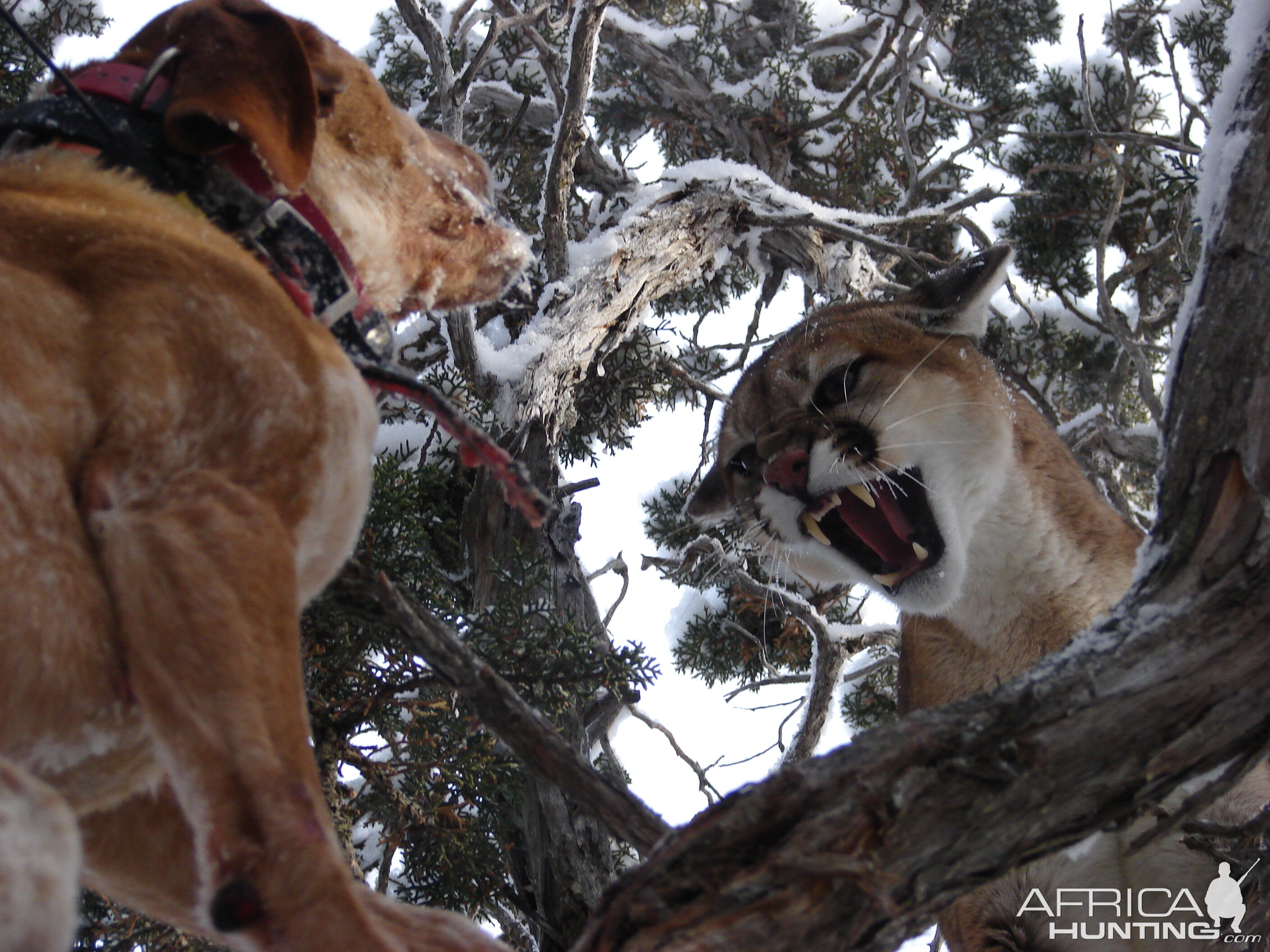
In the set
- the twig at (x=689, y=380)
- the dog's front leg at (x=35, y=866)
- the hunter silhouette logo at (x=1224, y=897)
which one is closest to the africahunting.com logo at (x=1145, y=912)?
the hunter silhouette logo at (x=1224, y=897)

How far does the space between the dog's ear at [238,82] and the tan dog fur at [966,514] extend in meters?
1.70

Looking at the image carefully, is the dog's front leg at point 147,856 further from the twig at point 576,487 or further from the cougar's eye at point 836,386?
the cougar's eye at point 836,386

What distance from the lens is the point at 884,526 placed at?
3.01 m

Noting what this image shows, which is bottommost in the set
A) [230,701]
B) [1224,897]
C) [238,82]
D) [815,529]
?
[1224,897]

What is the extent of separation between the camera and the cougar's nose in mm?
2975

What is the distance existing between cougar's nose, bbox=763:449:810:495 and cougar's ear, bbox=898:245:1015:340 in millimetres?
751

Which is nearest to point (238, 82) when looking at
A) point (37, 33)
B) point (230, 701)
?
point (230, 701)

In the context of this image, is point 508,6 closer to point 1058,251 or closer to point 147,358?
point 1058,251

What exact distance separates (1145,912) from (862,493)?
52.7 inches

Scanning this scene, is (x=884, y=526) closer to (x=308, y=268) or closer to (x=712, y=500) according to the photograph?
(x=712, y=500)

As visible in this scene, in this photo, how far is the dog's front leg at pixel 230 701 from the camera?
114 centimetres

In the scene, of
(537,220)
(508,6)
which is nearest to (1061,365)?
(537,220)

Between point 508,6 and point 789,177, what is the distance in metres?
2.76

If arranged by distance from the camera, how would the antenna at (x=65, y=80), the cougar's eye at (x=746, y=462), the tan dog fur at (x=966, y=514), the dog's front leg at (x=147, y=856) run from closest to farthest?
the antenna at (x=65, y=80) < the dog's front leg at (x=147, y=856) < the tan dog fur at (x=966, y=514) < the cougar's eye at (x=746, y=462)
